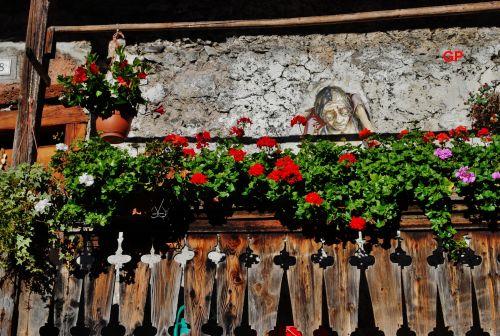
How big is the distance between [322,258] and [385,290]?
42 cm

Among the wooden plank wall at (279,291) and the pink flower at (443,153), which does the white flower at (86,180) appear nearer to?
the wooden plank wall at (279,291)

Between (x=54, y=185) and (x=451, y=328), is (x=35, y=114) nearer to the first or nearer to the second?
(x=54, y=185)

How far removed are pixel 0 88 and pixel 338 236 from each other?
3624 mm

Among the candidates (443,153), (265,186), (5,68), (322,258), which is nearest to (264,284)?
(322,258)

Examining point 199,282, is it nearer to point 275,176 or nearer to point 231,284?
point 231,284

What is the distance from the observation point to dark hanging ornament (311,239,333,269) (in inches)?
156

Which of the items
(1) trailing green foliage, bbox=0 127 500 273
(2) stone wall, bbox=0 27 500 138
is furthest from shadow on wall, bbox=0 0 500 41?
(1) trailing green foliage, bbox=0 127 500 273

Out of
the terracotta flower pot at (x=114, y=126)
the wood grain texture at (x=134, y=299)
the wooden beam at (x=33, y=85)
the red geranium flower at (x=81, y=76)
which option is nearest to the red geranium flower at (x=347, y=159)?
the wood grain texture at (x=134, y=299)

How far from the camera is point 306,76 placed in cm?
574

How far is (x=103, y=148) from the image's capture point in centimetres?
419

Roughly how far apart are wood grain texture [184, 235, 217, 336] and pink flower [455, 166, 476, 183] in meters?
1.56

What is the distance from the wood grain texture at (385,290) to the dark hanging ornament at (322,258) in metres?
0.24

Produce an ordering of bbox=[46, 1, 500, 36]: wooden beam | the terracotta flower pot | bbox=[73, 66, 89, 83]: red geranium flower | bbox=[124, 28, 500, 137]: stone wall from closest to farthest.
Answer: bbox=[46, 1, 500, 36]: wooden beam < bbox=[73, 66, 89, 83]: red geranium flower < the terracotta flower pot < bbox=[124, 28, 500, 137]: stone wall

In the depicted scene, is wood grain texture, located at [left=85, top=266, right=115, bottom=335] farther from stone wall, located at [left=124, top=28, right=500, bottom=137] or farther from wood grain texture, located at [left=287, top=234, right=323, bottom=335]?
stone wall, located at [left=124, top=28, right=500, bottom=137]
